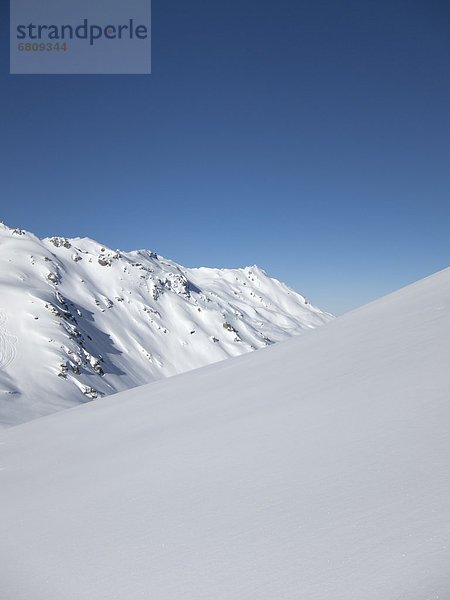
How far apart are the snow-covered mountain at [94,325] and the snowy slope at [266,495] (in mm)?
26591

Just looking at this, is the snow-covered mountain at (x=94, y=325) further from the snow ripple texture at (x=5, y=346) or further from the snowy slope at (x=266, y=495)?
the snowy slope at (x=266, y=495)

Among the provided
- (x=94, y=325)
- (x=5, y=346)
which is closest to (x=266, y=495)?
(x=5, y=346)

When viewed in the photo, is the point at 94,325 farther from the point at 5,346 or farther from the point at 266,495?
the point at 266,495

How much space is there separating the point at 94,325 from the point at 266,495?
83.3m

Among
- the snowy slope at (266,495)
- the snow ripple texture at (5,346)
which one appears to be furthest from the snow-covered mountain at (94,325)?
the snowy slope at (266,495)

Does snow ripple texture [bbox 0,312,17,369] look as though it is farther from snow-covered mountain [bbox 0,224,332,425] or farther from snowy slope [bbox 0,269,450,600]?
snowy slope [bbox 0,269,450,600]

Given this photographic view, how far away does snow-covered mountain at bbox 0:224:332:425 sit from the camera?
37966mm

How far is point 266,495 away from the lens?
10.0ft

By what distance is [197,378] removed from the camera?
7812mm

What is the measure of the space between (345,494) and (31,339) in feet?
165

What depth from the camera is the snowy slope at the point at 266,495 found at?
2.26m

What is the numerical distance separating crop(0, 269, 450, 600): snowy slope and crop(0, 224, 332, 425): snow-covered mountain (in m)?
26.6

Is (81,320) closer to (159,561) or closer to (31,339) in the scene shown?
(31,339)

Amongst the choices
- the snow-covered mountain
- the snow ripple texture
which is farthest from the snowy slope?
the snow ripple texture
